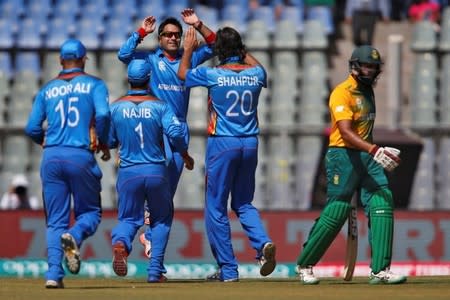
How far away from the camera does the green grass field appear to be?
36.9 feet

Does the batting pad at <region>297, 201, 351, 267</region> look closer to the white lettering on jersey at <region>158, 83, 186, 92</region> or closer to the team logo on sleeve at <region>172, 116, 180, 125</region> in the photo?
the team logo on sleeve at <region>172, 116, 180, 125</region>

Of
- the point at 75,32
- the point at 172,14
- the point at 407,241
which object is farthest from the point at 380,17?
the point at 407,241

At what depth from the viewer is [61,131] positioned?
12.7 metres

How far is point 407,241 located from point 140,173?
6.75m

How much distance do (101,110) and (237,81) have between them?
1.47 metres

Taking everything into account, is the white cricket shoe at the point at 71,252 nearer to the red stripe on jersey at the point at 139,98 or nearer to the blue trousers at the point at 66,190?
the blue trousers at the point at 66,190

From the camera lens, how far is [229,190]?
13.7 metres

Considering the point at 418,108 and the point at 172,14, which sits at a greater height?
the point at 172,14

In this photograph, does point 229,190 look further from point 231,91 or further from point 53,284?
point 53,284

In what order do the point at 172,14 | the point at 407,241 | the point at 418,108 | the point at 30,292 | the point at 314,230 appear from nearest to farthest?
1. the point at 30,292
2. the point at 314,230
3. the point at 407,241
4. the point at 418,108
5. the point at 172,14

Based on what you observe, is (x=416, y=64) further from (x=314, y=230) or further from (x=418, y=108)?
(x=314, y=230)

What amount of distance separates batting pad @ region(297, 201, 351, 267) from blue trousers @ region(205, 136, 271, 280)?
23.9 inches

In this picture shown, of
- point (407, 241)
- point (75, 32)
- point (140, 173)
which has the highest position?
point (75, 32)

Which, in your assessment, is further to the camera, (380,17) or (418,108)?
(380,17)
